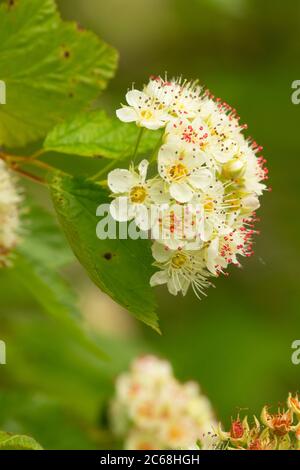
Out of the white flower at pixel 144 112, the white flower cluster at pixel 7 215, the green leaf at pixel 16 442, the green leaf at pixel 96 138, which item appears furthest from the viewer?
the white flower cluster at pixel 7 215

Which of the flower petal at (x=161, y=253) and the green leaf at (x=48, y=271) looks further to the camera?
the green leaf at (x=48, y=271)

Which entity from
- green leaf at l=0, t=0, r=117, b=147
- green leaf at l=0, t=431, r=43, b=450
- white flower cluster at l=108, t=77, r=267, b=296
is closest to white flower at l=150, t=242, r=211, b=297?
white flower cluster at l=108, t=77, r=267, b=296

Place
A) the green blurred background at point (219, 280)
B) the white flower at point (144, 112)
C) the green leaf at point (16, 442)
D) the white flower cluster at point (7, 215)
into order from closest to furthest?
the green leaf at point (16, 442), the white flower at point (144, 112), the white flower cluster at point (7, 215), the green blurred background at point (219, 280)

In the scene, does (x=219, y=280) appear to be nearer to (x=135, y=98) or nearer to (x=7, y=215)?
(x=7, y=215)

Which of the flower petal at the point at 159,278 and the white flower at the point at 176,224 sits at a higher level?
the white flower at the point at 176,224

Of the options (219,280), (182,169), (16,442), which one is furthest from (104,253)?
(219,280)

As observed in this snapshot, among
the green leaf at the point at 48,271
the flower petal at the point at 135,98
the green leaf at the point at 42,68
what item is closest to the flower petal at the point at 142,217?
the flower petal at the point at 135,98

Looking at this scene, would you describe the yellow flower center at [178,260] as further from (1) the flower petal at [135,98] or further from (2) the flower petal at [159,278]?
(1) the flower petal at [135,98]

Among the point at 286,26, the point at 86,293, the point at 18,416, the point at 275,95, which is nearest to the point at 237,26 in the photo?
the point at 286,26
